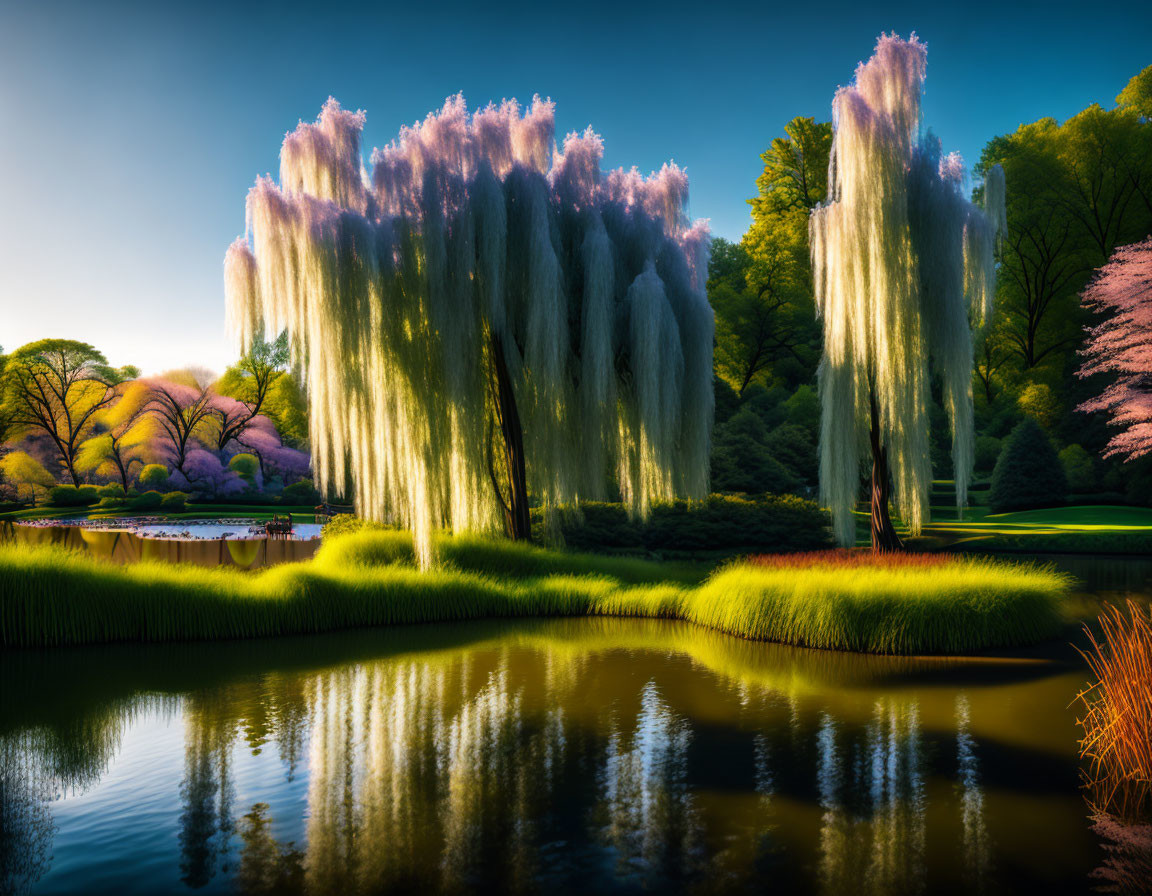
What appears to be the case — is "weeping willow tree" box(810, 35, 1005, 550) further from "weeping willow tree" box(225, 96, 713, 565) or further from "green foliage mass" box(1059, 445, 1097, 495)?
"green foliage mass" box(1059, 445, 1097, 495)

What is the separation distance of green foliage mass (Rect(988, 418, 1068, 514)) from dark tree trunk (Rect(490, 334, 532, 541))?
64.4 ft

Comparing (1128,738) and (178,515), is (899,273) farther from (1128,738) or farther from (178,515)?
(178,515)

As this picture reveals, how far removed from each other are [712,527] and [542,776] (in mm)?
12963

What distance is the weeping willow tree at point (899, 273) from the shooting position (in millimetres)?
11727

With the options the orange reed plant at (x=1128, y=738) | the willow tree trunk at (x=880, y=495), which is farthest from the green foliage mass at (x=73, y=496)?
the orange reed plant at (x=1128, y=738)

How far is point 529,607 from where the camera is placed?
1189cm

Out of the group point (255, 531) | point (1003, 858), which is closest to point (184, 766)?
point (1003, 858)

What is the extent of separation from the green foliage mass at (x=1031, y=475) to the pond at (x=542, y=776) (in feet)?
65.4

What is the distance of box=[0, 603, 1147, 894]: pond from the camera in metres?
3.96

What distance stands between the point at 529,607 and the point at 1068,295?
33.7 metres

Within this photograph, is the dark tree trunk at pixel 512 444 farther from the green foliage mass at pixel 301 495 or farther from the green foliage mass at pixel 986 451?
the green foliage mass at pixel 301 495

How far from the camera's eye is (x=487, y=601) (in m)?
11.8

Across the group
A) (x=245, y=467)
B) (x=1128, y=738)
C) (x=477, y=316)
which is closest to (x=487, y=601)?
(x=477, y=316)

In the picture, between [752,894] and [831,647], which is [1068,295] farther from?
[752,894]
